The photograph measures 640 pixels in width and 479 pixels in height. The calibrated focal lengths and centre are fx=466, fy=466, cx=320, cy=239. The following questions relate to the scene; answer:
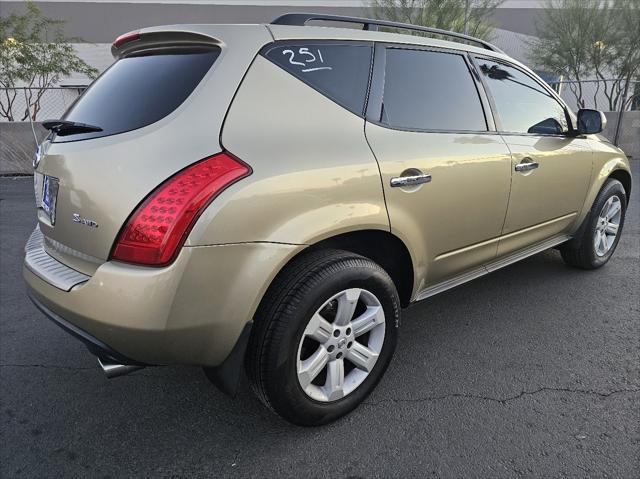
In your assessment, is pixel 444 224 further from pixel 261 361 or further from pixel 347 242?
pixel 261 361

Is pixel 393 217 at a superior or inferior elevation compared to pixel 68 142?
inferior

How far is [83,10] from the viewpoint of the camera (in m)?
22.1

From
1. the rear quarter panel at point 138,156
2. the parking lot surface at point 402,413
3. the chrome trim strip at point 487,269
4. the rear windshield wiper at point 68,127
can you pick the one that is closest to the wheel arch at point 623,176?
the chrome trim strip at point 487,269

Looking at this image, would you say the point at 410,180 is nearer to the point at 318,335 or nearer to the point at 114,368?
the point at 318,335

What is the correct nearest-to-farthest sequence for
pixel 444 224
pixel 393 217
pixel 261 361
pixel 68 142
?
pixel 261 361 < pixel 68 142 < pixel 393 217 < pixel 444 224

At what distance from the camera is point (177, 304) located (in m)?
1.65

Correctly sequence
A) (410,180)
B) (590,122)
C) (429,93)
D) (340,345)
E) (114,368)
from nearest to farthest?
1. (114,368)
2. (340,345)
3. (410,180)
4. (429,93)
5. (590,122)

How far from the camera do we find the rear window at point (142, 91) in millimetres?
1856

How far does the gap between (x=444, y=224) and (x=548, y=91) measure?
173 centimetres

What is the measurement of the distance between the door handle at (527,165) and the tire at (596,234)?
3.56ft

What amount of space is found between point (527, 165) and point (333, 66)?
1.50 metres

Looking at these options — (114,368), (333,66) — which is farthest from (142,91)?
(114,368)

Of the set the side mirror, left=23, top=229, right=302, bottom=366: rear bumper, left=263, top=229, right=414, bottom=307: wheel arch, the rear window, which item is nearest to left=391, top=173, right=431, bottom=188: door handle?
left=263, top=229, right=414, bottom=307: wheel arch

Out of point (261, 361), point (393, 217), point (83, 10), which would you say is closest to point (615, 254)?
point (393, 217)
